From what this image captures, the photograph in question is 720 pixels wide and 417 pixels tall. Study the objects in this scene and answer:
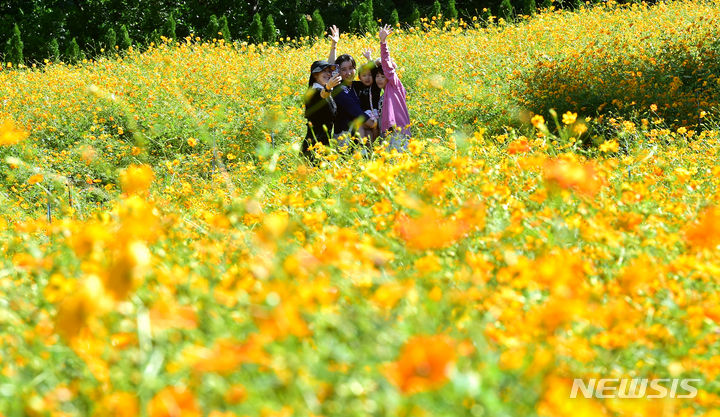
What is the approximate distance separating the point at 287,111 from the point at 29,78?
6.55 m

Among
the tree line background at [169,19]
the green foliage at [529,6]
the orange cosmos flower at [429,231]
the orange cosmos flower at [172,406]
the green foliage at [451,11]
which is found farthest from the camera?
the tree line background at [169,19]

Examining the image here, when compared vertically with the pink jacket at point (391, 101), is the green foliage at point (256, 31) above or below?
below

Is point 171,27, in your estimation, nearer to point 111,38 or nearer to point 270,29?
point 111,38

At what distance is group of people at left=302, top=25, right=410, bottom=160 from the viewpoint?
17.5 ft

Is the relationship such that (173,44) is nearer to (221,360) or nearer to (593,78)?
(593,78)

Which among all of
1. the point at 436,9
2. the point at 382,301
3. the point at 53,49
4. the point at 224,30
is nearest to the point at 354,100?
the point at 382,301

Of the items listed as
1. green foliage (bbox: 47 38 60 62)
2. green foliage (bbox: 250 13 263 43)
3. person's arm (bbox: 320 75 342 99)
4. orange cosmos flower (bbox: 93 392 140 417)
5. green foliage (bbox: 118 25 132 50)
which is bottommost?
green foliage (bbox: 47 38 60 62)

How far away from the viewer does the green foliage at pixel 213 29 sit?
665 inches

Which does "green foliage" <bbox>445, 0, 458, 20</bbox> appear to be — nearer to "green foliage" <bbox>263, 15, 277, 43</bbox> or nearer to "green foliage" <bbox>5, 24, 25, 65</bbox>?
"green foliage" <bbox>263, 15, 277, 43</bbox>

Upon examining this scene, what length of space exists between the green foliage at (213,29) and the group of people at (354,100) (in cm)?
1188

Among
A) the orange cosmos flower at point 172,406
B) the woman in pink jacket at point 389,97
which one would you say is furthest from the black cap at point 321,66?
the orange cosmos flower at point 172,406

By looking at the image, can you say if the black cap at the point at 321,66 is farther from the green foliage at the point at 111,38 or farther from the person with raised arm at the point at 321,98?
the green foliage at the point at 111,38

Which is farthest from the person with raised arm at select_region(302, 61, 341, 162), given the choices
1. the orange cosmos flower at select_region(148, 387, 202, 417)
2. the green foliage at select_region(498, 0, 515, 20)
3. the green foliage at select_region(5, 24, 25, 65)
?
the green foliage at select_region(5, 24, 25, 65)

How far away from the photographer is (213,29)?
1697cm
